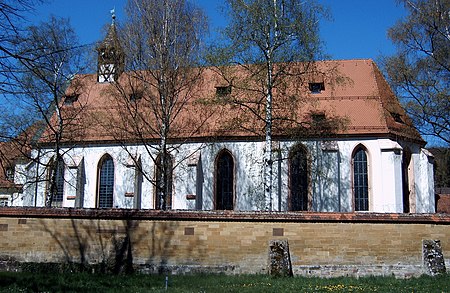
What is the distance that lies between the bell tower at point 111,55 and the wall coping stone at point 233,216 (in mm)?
8709

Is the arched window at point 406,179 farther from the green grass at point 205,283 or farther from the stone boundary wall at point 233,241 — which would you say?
the green grass at point 205,283

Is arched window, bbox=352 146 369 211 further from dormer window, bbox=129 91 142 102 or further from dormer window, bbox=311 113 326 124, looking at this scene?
dormer window, bbox=129 91 142 102

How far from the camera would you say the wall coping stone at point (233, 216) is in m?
17.7

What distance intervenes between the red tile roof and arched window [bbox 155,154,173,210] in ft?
5.76

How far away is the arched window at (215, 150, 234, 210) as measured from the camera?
2983 cm

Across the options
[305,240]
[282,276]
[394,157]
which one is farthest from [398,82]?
[282,276]

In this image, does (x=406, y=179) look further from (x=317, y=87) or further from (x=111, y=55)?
(x=111, y=55)

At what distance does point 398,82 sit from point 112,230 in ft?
51.5

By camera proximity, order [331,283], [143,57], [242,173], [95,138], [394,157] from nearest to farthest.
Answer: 1. [331,283]
2. [143,57]
3. [394,157]
4. [242,173]
5. [95,138]

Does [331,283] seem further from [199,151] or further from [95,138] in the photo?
[95,138]

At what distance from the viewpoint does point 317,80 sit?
1193 inches

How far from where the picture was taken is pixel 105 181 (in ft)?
105

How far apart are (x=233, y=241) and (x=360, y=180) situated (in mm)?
12996

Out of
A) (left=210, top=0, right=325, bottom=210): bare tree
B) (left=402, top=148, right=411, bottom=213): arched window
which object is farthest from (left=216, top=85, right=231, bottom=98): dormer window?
(left=402, top=148, right=411, bottom=213): arched window
